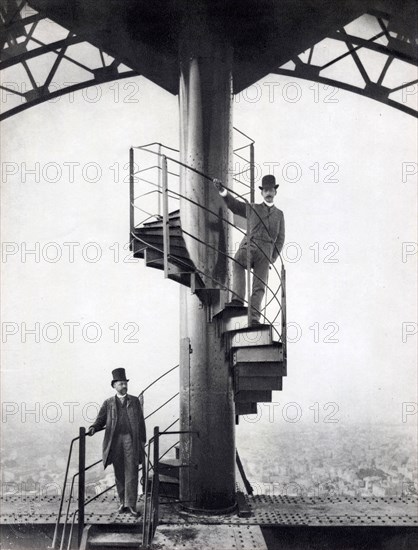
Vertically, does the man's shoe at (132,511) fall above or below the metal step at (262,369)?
below

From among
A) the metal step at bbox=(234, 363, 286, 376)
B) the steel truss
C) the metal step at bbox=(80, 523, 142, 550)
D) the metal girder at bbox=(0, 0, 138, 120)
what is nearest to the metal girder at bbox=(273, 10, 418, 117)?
the steel truss

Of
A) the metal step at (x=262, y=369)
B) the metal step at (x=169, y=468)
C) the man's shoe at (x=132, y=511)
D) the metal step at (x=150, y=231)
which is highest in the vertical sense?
the metal step at (x=150, y=231)

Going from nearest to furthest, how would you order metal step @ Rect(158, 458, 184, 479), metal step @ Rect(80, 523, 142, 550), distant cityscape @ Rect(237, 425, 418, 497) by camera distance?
metal step @ Rect(80, 523, 142, 550), metal step @ Rect(158, 458, 184, 479), distant cityscape @ Rect(237, 425, 418, 497)

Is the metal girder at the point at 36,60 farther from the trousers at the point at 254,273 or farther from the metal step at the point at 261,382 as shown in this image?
the metal step at the point at 261,382

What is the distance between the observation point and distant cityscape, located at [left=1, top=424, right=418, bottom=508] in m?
17.0

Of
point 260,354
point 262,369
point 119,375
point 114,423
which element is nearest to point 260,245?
point 260,354

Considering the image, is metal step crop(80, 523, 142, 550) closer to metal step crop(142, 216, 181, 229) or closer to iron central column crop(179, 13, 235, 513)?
iron central column crop(179, 13, 235, 513)

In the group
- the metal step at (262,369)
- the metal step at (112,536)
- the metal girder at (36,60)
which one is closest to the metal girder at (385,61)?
the metal girder at (36,60)

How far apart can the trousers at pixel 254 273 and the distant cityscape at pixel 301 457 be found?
10.1 metres

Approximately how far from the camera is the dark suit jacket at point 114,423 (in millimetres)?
7730

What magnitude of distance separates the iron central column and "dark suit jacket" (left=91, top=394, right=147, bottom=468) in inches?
26.0

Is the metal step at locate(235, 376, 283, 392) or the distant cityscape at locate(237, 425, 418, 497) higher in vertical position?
the metal step at locate(235, 376, 283, 392)

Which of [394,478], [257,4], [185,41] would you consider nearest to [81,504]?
[185,41]

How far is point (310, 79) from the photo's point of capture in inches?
454
